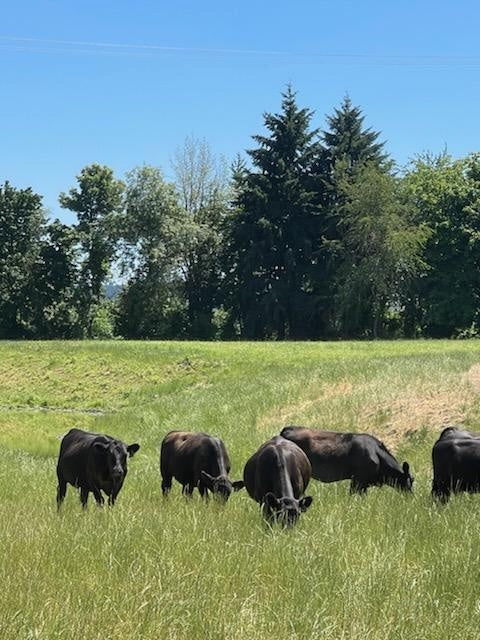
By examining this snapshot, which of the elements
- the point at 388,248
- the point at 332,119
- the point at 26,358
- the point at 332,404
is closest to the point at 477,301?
the point at 388,248

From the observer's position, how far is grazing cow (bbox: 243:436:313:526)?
29.1ft

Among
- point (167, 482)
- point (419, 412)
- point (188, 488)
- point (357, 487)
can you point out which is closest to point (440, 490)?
point (357, 487)

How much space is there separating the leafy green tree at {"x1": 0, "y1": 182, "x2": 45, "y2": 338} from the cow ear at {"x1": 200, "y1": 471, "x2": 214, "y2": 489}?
55899 millimetres

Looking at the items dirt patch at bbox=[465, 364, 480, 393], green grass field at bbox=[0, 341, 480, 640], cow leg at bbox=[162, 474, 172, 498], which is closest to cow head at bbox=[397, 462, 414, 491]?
green grass field at bbox=[0, 341, 480, 640]

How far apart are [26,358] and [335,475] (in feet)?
105

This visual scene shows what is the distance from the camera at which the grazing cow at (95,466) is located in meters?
10.7

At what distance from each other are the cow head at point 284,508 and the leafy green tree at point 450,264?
51562mm

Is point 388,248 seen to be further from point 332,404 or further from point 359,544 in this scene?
point 359,544

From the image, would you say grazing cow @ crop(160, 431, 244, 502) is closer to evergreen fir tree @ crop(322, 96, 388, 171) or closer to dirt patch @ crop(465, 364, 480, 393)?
dirt patch @ crop(465, 364, 480, 393)

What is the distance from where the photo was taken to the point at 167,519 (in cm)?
888

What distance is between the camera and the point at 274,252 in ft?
210

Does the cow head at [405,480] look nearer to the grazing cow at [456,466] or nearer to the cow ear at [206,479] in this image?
the grazing cow at [456,466]

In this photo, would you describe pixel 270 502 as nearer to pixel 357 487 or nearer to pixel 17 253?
pixel 357 487

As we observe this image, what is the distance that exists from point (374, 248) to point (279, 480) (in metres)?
50.7
